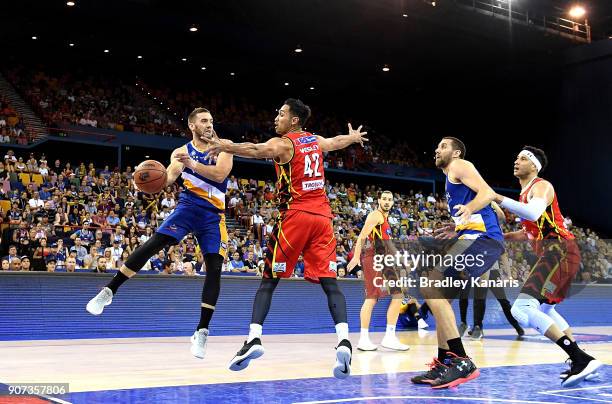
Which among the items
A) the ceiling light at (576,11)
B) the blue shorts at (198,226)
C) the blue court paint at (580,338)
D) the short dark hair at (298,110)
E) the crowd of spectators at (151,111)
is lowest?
the blue court paint at (580,338)

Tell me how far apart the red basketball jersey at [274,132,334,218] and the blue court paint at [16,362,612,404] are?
151 centimetres

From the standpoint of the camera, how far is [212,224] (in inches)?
273

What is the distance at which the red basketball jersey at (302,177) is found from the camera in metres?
5.81

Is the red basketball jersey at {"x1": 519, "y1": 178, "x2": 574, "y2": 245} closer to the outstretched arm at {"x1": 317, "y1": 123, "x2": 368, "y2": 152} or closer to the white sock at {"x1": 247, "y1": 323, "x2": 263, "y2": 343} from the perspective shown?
the outstretched arm at {"x1": 317, "y1": 123, "x2": 368, "y2": 152}

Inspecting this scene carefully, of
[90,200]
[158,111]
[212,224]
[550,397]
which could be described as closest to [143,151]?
[158,111]

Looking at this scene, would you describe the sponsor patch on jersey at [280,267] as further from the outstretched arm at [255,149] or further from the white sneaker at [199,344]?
the white sneaker at [199,344]

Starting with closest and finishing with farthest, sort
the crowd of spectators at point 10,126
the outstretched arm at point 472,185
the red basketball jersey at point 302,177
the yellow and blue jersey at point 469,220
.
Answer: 1. the outstretched arm at point 472,185
2. the red basketball jersey at point 302,177
3. the yellow and blue jersey at point 469,220
4. the crowd of spectators at point 10,126

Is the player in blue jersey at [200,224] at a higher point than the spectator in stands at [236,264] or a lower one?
higher

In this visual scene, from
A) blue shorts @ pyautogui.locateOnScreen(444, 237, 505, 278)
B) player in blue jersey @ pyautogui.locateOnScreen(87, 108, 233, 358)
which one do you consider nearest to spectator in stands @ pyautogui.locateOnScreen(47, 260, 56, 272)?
player in blue jersey @ pyautogui.locateOnScreen(87, 108, 233, 358)

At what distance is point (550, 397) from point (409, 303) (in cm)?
817

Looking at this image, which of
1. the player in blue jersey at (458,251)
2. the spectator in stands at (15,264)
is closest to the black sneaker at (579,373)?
the player in blue jersey at (458,251)

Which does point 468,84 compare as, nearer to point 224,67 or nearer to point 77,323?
point 224,67

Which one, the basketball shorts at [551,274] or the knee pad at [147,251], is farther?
the knee pad at [147,251]

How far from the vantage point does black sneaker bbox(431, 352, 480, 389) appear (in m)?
5.71
